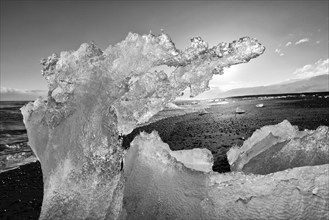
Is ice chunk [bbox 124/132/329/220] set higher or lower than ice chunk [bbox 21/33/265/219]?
lower

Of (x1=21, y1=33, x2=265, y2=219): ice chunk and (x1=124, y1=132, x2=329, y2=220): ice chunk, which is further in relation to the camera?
(x1=21, y1=33, x2=265, y2=219): ice chunk

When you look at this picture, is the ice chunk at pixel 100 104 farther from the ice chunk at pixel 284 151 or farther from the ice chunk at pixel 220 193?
the ice chunk at pixel 284 151

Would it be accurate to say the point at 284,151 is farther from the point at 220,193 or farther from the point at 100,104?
the point at 100,104

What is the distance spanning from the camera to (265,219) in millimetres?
3166

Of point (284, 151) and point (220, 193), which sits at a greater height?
point (284, 151)

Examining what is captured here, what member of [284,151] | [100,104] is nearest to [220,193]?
[284,151]

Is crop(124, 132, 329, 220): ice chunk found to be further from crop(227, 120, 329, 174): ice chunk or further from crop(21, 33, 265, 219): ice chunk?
crop(227, 120, 329, 174): ice chunk

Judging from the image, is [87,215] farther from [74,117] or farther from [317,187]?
[317,187]

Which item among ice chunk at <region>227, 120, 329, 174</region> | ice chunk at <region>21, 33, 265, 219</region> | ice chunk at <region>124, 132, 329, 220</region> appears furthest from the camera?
ice chunk at <region>227, 120, 329, 174</region>

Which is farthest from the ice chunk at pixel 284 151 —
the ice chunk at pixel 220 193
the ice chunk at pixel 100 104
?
the ice chunk at pixel 100 104

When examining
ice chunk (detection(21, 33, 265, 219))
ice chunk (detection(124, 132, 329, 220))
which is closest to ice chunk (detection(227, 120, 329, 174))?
ice chunk (detection(124, 132, 329, 220))

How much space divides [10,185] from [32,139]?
17.1 ft

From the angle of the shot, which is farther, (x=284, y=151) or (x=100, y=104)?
(x=284, y=151)

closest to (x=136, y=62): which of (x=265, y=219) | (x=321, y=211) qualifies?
(x=265, y=219)
